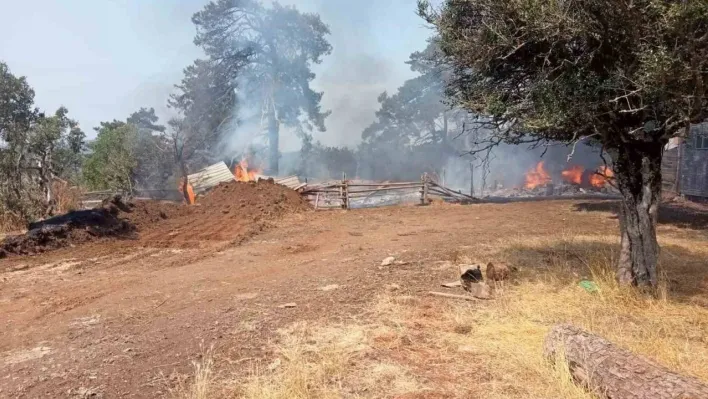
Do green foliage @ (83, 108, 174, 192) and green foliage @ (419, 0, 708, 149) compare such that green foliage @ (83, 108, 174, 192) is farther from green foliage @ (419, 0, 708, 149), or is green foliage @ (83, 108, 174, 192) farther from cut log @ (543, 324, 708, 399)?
cut log @ (543, 324, 708, 399)

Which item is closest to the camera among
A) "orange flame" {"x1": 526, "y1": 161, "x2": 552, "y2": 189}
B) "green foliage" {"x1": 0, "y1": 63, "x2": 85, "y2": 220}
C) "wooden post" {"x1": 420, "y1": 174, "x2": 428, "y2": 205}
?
"green foliage" {"x1": 0, "y1": 63, "x2": 85, "y2": 220}

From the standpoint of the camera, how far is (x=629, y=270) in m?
6.86

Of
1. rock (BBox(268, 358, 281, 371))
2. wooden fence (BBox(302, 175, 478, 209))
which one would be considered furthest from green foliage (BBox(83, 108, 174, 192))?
rock (BBox(268, 358, 281, 371))

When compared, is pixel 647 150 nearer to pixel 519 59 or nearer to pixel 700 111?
pixel 700 111

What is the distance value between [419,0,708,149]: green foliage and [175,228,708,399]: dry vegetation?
2119mm

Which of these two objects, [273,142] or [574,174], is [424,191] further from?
[273,142]

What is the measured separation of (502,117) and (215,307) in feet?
15.4

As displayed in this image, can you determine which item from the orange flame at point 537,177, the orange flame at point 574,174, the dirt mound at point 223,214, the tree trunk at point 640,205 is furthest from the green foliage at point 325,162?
the tree trunk at point 640,205

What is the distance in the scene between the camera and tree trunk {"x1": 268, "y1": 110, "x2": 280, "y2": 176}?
33000 mm

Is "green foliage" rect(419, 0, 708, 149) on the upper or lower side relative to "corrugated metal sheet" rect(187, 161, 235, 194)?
upper

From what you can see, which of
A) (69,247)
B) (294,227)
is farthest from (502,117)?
(69,247)

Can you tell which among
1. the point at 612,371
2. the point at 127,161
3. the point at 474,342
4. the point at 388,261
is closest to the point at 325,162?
the point at 127,161

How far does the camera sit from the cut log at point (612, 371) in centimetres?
345

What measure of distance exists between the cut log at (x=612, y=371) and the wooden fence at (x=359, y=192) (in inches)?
622
